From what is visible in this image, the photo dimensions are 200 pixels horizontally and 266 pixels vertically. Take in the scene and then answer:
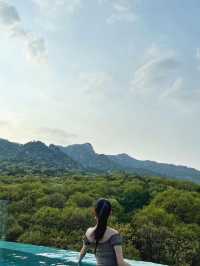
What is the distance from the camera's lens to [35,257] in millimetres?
12375

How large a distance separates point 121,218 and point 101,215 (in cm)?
2273

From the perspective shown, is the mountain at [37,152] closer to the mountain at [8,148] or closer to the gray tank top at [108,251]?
the mountain at [8,148]

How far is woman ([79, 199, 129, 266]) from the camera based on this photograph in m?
2.97

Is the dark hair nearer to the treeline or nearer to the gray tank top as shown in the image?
the gray tank top

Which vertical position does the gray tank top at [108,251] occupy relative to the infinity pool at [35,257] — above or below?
above

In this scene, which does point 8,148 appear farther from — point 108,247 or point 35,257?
point 108,247

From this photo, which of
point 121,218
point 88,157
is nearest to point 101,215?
point 121,218

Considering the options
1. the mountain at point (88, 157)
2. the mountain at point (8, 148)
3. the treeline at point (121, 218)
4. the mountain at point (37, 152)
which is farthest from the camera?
the mountain at point (88, 157)

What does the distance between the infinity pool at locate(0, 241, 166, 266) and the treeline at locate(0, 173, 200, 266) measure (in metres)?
4.46

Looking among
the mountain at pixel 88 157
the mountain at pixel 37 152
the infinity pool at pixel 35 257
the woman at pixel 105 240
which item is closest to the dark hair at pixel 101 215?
the woman at pixel 105 240

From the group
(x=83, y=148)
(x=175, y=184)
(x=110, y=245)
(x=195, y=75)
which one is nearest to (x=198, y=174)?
(x=83, y=148)

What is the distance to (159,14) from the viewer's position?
1630cm

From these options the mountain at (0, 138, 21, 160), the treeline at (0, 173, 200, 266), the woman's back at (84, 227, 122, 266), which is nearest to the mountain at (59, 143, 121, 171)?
the mountain at (0, 138, 21, 160)

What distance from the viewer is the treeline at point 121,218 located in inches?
732
